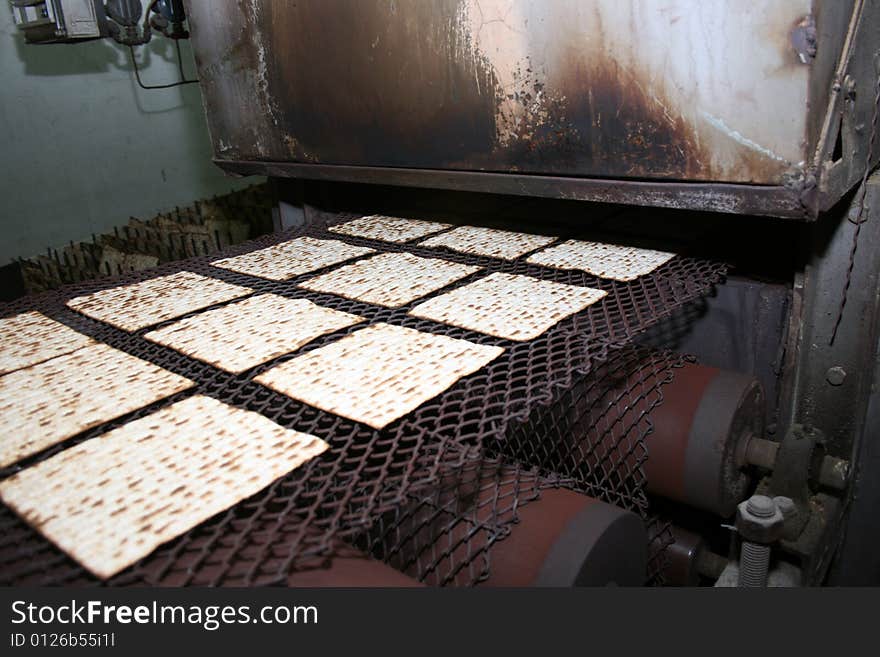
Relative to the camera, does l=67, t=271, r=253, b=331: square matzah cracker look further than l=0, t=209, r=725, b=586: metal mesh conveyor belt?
Yes

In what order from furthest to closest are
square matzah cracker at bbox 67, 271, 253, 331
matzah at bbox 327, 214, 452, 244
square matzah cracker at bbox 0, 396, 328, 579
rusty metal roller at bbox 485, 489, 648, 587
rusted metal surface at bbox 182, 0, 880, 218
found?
1. matzah at bbox 327, 214, 452, 244
2. square matzah cracker at bbox 67, 271, 253, 331
3. rusted metal surface at bbox 182, 0, 880, 218
4. rusty metal roller at bbox 485, 489, 648, 587
5. square matzah cracker at bbox 0, 396, 328, 579

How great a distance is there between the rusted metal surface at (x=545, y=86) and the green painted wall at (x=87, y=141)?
2.65 meters

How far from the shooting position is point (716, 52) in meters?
1.35

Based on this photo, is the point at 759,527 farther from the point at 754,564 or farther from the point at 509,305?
the point at 509,305

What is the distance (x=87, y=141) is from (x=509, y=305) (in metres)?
4.25

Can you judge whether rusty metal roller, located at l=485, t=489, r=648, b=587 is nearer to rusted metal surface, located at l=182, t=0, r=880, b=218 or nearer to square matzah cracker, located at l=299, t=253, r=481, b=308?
square matzah cracker, located at l=299, t=253, r=481, b=308

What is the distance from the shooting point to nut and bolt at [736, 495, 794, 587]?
135 centimetres

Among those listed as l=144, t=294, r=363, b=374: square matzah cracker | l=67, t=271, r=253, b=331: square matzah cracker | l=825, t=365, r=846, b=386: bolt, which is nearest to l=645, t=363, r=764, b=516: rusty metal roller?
l=825, t=365, r=846, b=386: bolt

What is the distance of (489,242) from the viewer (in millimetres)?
2008

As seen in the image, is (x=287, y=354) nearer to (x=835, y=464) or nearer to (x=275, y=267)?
(x=275, y=267)

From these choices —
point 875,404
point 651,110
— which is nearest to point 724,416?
point 875,404

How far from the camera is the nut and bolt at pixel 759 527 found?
1348 millimetres

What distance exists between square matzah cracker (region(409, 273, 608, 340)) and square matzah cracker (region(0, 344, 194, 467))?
1.89ft

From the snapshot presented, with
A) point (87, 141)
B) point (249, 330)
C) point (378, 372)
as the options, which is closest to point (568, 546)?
point (378, 372)
